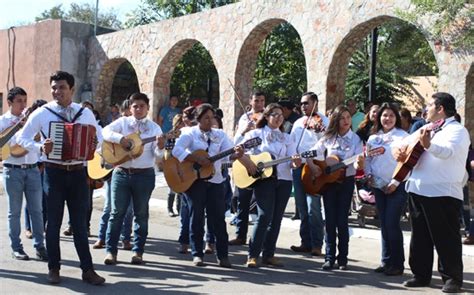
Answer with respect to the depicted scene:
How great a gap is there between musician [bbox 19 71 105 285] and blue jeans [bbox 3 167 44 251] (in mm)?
1210

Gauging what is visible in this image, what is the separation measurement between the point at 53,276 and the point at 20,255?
1.29m

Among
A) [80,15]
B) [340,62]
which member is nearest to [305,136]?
[340,62]

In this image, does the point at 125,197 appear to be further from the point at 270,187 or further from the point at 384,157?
the point at 384,157

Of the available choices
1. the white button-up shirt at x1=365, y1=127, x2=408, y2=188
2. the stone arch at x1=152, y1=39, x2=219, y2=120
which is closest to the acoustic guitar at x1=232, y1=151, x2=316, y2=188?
the white button-up shirt at x1=365, y1=127, x2=408, y2=188

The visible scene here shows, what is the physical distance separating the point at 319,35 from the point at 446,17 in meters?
3.54

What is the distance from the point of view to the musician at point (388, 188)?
712 centimetres

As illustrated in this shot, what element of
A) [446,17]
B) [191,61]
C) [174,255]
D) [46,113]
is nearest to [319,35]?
[446,17]

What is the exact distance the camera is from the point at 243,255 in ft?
26.8

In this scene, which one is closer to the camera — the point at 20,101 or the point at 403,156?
the point at 403,156

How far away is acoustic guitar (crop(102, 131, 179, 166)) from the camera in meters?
7.25

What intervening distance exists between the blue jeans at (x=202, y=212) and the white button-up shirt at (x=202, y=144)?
131 millimetres

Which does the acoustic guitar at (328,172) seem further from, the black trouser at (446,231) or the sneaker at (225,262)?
the sneaker at (225,262)

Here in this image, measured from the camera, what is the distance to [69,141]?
6.23 meters

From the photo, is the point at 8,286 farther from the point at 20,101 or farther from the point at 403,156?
the point at 403,156
